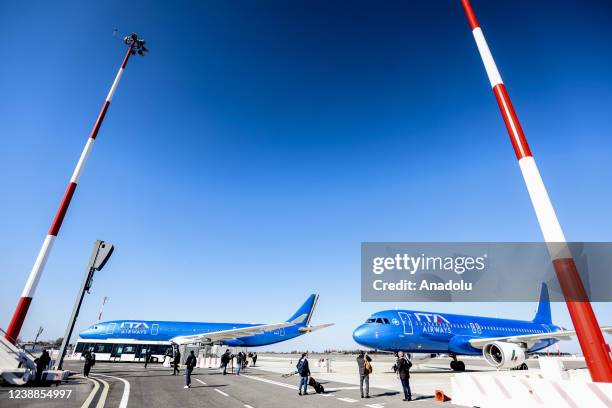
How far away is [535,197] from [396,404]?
361 inches

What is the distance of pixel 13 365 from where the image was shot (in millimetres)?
12891

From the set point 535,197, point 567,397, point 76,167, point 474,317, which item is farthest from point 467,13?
point 474,317

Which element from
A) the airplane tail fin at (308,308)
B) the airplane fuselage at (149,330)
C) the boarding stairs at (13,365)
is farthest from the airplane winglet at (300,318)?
the boarding stairs at (13,365)

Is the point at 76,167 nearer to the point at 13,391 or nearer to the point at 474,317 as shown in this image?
the point at 13,391

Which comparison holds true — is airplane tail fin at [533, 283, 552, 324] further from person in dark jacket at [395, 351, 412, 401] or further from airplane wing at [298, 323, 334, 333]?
person in dark jacket at [395, 351, 412, 401]

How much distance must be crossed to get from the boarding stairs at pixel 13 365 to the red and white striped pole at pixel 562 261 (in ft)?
60.5

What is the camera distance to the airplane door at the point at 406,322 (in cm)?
2648

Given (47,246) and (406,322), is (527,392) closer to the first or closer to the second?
(47,246)

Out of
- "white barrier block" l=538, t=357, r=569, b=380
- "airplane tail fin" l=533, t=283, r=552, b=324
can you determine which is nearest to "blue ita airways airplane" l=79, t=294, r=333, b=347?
"airplane tail fin" l=533, t=283, r=552, b=324

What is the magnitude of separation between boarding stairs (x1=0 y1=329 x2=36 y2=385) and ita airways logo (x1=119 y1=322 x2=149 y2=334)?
27700 millimetres

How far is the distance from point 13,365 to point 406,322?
24.6 meters

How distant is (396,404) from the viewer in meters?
12.2

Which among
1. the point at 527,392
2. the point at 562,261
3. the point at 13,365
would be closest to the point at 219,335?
the point at 13,365

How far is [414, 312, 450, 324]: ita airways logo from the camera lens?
91.9 feet
